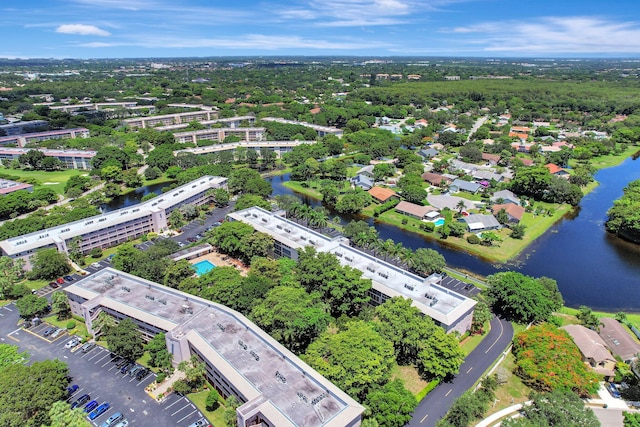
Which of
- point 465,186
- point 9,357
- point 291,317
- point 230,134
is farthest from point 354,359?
point 230,134

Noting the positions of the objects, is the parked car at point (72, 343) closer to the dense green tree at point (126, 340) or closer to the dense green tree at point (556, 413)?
the dense green tree at point (126, 340)

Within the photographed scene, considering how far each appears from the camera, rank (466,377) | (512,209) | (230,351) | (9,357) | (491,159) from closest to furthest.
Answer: (230,351)
(9,357)
(466,377)
(512,209)
(491,159)

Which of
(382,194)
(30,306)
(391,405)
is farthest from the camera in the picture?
Result: (382,194)

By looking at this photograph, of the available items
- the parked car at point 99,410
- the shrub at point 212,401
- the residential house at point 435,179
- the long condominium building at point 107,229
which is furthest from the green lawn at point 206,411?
the residential house at point 435,179

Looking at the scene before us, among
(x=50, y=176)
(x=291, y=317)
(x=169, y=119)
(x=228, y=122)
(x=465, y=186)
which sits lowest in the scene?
(x=50, y=176)

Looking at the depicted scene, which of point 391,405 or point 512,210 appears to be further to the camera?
point 512,210

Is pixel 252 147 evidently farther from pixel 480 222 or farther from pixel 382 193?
pixel 480 222
